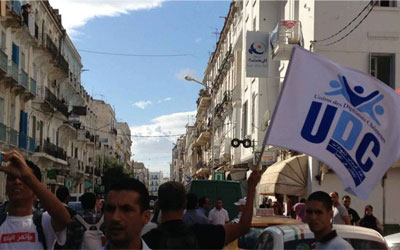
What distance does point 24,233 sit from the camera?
13.1ft

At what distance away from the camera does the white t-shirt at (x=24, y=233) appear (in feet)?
13.0

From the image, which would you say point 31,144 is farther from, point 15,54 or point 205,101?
point 205,101

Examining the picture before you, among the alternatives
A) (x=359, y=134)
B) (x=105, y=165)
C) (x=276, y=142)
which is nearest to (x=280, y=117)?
(x=276, y=142)

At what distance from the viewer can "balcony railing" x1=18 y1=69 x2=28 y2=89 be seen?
34.4 m

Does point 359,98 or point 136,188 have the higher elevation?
point 359,98

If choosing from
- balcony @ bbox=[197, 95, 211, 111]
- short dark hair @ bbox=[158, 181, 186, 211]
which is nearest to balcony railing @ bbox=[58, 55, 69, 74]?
balcony @ bbox=[197, 95, 211, 111]

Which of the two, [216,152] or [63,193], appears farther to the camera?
[216,152]

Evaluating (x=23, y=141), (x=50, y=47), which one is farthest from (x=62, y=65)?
(x=23, y=141)

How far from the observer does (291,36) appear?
74.9 ft

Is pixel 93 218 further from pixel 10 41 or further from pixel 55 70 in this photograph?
pixel 55 70

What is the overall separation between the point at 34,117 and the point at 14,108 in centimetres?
527

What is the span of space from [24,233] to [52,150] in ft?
137

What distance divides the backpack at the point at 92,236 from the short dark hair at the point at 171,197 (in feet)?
12.9

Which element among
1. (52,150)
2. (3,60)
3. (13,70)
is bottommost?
(52,150)
